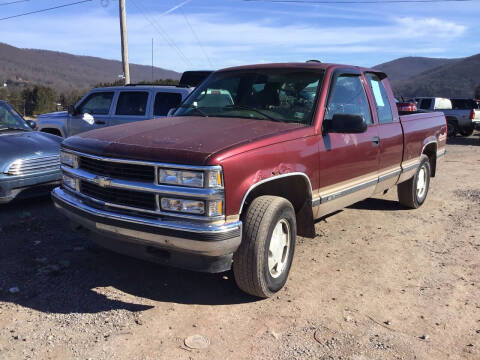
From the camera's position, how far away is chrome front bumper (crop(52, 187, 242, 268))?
3.02 metres

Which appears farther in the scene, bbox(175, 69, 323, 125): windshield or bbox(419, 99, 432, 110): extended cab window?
bbox(419, 99, 432, 110): extended cab window

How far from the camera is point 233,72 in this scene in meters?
4.89

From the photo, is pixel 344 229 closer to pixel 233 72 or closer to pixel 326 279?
pixel 326 279

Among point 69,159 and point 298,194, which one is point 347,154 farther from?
point 69,159

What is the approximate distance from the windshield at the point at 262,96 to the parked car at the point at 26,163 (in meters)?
2.34

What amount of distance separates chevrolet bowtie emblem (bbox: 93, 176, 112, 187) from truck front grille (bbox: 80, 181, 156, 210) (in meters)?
0.06

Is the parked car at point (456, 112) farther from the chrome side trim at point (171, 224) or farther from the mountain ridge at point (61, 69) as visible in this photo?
the mountain ridge at point (61, 69)

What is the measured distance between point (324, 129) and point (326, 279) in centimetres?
139

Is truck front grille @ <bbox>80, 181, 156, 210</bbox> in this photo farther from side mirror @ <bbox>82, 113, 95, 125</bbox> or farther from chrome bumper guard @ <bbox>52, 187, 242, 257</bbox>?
side mirror @ <bbox>82, 113, 95, 125</bbox>

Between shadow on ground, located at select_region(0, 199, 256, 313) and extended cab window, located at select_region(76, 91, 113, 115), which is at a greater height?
extended cab window, located at select_region(76, 91, 113, 115)

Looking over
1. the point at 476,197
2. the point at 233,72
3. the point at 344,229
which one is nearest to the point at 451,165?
the point at 476,197

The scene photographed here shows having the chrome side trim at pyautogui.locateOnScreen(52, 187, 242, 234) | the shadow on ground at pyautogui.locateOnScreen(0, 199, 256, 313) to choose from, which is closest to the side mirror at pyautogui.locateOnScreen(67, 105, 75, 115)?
the shadow on ground at pyautogui.locateOnScreen(0, 199, 256, 313)

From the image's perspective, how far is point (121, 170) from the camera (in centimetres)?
331

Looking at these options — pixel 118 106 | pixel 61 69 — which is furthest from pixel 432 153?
pixel 61 69
